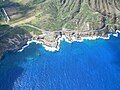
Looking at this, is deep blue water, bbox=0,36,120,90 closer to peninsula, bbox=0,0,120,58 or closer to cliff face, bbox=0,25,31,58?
cliff face, bbox=0,25,31,58

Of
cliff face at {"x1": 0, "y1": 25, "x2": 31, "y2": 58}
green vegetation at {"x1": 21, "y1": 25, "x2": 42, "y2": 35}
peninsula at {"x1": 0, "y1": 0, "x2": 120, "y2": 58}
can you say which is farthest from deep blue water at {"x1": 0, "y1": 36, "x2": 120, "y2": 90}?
green vegetation at {"x1": 21, "y1": 25, "x2": 42, "y2": 35}

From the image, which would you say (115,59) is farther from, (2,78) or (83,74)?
(2,78)

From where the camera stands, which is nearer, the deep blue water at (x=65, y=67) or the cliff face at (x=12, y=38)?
the deep blue water at (x=65, y=67)

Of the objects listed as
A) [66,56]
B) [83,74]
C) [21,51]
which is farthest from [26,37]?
[83,74]

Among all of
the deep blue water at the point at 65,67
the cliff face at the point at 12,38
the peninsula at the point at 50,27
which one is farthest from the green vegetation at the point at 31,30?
the deep blue water at the point at 65,67

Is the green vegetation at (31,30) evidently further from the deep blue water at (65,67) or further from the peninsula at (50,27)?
the deep blue water at (65,67)

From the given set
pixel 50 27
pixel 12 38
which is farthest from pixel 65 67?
pixel 50 27
